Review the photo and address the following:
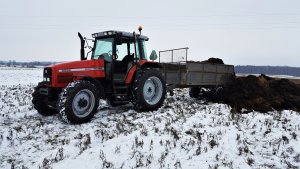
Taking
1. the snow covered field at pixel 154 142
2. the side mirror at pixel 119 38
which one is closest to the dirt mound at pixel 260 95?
the snow covered field at pixel 154 142

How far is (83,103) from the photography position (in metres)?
7.34

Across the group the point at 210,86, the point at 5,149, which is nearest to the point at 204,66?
the point at 210,86

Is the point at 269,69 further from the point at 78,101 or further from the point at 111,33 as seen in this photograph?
the point at 78,101

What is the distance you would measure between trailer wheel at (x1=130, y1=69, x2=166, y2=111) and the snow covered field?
28.0 inches

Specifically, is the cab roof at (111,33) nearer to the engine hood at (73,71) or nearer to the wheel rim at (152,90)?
the engine hood at (73,71)

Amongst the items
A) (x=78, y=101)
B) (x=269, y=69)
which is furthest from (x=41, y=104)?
(x=269, y=69)

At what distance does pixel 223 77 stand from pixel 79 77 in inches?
266

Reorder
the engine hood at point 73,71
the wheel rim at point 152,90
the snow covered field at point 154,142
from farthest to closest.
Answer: the wheel rim at point 152,90 → the engine hood at point 73,71 → the snow covered field at point 154,142

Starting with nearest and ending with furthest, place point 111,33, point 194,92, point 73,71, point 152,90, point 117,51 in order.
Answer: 1. point 73,71
2. point 111,33
3. point 117,51
4. point 152,90
5. point 194,92

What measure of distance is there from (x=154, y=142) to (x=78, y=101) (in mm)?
2678

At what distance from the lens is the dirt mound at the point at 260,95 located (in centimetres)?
967

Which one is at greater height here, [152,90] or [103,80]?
[103,80]

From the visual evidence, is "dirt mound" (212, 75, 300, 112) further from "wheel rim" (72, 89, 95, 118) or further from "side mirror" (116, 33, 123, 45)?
"wheel rim" (72, 89, 95, 118)

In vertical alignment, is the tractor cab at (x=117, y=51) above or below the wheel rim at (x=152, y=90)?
above
